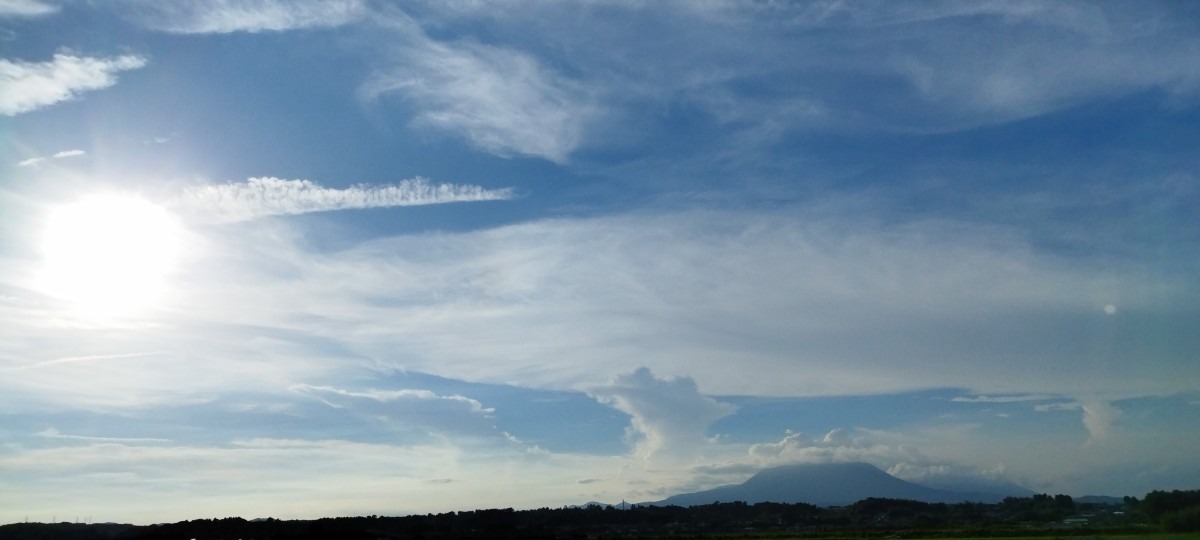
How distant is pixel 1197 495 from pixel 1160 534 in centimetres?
374

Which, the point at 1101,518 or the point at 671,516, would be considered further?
the point at 671,516

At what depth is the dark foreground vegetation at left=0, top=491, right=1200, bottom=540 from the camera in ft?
343

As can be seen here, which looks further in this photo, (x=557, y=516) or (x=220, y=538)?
(x=557, y=516)

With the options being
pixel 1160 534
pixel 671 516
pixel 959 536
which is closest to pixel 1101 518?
pixel 959 536

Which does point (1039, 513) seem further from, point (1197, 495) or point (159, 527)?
point (159, 527)

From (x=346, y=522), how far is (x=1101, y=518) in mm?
109986

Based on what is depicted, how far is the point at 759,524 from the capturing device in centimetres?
15200

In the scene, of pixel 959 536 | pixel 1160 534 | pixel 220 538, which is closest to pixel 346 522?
pixel 220 538

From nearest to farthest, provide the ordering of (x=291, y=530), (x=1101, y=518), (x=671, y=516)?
(x=1101, y=518) < (x=291, y=530) < (x=671, y=516)

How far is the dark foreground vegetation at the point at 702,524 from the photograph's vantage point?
104525 millimetres

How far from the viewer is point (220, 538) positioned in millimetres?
130875

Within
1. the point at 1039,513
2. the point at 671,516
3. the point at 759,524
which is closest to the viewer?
the point at 1039,513

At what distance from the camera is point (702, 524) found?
155125mm

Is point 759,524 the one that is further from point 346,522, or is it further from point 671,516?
point 346,522
